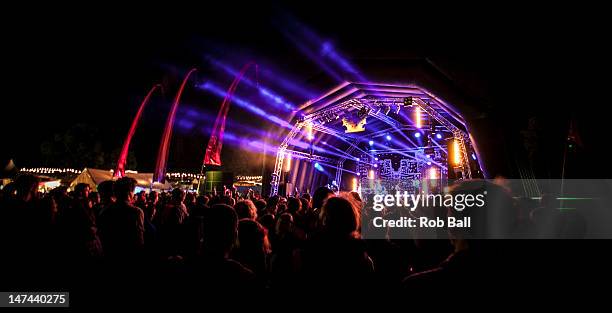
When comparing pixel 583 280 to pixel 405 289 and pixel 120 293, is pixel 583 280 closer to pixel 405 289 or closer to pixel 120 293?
pixel 405 289

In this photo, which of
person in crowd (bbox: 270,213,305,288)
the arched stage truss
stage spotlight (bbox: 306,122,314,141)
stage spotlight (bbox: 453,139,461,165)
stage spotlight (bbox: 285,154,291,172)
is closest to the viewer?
person in crowd (bbox: 270,213,305,288)

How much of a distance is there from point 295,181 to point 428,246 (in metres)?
17.8

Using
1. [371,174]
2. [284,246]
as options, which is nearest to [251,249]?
[284,246]

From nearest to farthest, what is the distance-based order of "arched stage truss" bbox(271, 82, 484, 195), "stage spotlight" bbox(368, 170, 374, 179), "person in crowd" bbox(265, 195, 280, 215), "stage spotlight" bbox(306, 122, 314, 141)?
"person in crowd" bbox(265, 195, 280, 215), "arched stage truss" bbox(271, 82, 484, 195), "stage spotlight" bbox(306, 122, 314, 141), "stage spotlight" bbox(368, 170, 374, 179)

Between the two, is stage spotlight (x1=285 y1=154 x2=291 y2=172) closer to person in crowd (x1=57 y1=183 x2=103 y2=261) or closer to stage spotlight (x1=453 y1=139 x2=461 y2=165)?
stage spotlight (x1=453 y1=139 x2=461 y2=165)

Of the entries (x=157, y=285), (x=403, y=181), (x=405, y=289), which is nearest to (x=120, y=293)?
(x=157, y=285)

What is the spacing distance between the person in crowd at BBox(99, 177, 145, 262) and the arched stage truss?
10.9 meters

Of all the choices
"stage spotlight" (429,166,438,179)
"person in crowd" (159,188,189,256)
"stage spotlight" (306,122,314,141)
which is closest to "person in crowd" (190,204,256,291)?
"person in crowd" (159,188,189,256)

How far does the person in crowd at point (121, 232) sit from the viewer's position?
3756 mm

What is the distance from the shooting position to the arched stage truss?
558 inches

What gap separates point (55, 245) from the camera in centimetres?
356

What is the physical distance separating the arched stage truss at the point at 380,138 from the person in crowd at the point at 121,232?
10902 millimetres

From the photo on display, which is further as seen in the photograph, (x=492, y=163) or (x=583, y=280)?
(x=492, y=163)

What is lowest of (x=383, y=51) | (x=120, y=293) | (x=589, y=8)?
(x=120, y=293)
